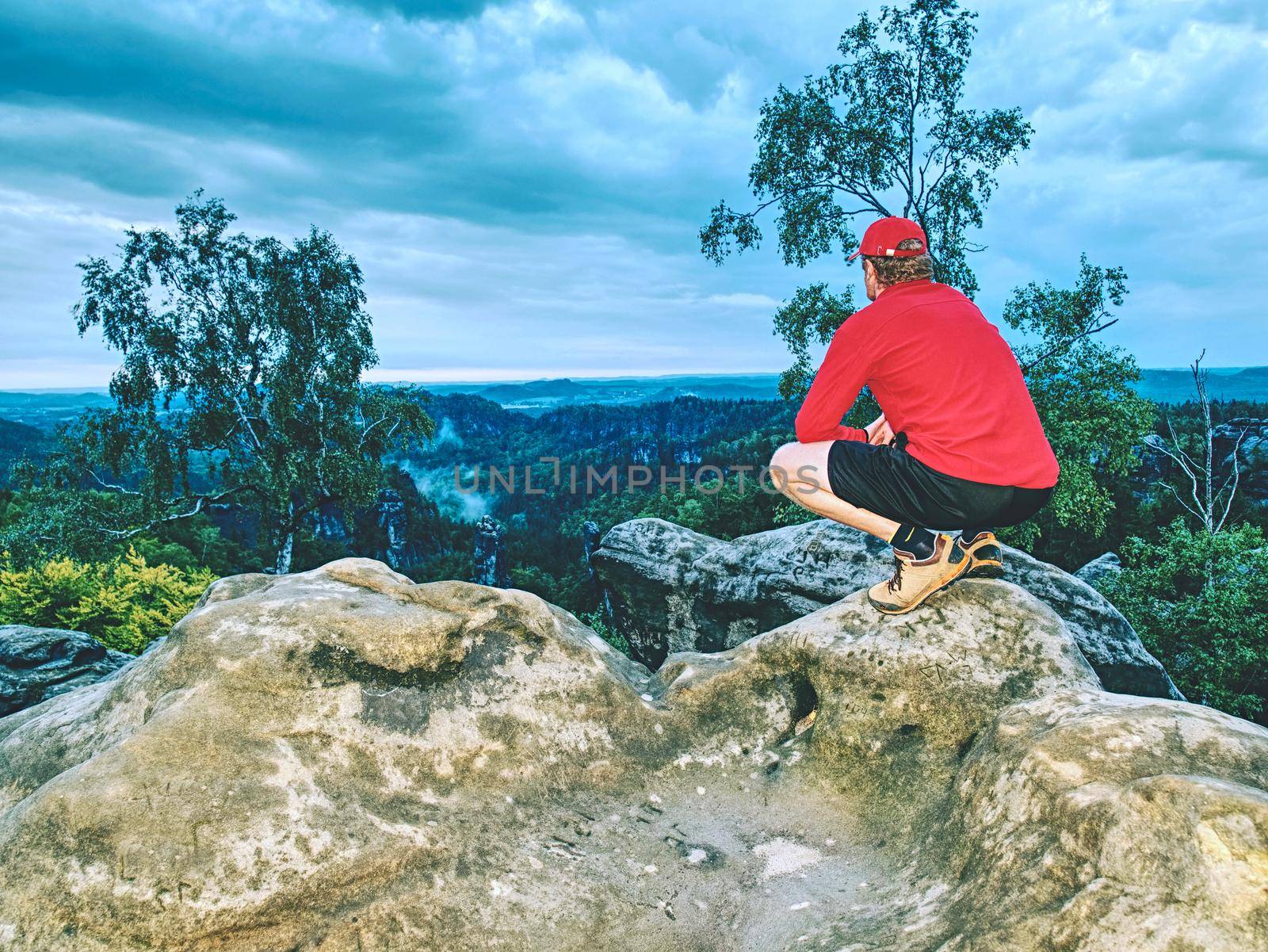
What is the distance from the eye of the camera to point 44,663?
14375mm

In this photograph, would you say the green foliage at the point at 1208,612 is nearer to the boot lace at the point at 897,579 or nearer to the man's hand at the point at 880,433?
the boot lace at the point at 897,579

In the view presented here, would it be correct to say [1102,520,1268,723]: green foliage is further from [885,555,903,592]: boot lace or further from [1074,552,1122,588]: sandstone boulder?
[885,555,903,592]: boot lace

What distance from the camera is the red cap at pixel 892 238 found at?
5863 millimetres

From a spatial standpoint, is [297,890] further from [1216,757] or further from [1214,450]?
[1214,450]

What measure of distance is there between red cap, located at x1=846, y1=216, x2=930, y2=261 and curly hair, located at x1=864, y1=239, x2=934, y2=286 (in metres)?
0.02

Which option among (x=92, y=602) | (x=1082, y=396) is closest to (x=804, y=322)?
(x=1082, y=396)

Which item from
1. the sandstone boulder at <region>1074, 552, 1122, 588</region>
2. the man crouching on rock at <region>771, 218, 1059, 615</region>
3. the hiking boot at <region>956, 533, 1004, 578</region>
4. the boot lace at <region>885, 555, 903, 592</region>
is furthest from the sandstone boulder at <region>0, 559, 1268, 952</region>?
the sandstone boulder at <region>1074, 552, 1122, 588</region>

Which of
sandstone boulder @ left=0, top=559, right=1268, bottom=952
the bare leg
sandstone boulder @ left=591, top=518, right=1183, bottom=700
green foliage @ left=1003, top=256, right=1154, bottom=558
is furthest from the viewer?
green foliage @ left=1003, top=256, right=1154, bottom=558

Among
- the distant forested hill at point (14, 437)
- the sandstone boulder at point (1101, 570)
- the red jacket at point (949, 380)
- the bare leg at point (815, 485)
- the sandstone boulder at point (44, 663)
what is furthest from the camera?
the distant forested hill at point (14, 437)

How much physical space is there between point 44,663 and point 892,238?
54.2 feet

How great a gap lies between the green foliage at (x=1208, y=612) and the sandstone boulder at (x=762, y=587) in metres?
16.3

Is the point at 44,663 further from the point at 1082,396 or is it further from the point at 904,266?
the point at 1082,396

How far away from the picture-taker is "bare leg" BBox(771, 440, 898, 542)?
21.4ft

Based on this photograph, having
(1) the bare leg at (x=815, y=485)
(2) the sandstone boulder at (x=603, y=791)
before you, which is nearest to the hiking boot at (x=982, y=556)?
(2) the sandstone boulder at (x=603, y=791)
